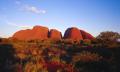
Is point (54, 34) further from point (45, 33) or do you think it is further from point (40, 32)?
point (40, 32)

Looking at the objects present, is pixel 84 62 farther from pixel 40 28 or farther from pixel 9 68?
pixel 40 28

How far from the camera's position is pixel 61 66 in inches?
437

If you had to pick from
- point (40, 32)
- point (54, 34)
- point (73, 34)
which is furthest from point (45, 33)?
point (73, 34)

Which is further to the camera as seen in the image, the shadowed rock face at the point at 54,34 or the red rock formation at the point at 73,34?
the shadowed rock face at the point at 54,34

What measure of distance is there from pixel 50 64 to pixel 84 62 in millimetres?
2201

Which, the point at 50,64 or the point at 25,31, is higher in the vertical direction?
the point at 25,31

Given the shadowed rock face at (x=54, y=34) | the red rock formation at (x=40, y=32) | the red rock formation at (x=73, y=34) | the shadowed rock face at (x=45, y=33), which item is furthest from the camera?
the red rock formation at (x=40, y=32)

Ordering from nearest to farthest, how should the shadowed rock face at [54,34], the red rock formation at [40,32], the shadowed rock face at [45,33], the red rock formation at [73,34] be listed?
the red rock formation at [73,34] → the shadowed rock face at [45,33] → the shadowed rock face at [54,34] → the red rock formation at [40,32]

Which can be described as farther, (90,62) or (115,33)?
(115,33)

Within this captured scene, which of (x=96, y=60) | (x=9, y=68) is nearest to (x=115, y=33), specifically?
(x=96, y=60)

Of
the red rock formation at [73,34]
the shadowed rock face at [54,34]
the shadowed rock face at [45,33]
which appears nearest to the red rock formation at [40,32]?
the shadowed rock face at [45,33]

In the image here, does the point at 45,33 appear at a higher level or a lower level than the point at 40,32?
lower

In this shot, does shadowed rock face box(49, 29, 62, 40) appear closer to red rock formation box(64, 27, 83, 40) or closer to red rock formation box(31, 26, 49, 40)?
red rock formation box(31, 26, 49, 40)

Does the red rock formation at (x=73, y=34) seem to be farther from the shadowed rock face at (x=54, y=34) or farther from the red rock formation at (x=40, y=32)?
the red rock formation at (x=40, y=32)
